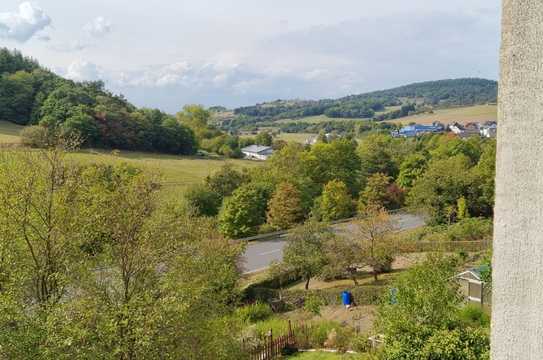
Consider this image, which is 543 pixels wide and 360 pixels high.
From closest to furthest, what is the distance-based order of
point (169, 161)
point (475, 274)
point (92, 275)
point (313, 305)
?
point (92, 275), point (475, 274), point (313, 305), point (169, 161)

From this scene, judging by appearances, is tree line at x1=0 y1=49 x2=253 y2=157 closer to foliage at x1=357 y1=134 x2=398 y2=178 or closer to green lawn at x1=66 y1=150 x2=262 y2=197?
green lawn at x1=66 y1=150 x2=262 y2=197

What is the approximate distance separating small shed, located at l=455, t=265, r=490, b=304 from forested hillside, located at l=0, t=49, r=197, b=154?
5220 cm

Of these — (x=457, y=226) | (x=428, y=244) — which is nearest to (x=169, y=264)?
(x=428, y=244)

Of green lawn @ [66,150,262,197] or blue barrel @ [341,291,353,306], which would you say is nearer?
blue barrel @ [341,291,353,306]

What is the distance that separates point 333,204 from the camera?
4094cm

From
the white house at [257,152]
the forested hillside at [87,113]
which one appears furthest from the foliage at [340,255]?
the white house at [257,152]

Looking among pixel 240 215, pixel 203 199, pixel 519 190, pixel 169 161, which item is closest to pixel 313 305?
pixel 240 215

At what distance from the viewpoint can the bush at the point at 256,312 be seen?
2119 centimetres

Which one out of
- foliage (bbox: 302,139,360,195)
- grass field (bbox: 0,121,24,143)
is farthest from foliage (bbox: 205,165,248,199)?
grass field (bbox: 0,121,24,143)

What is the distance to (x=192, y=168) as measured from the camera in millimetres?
62531

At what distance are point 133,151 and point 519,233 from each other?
68.4 metres

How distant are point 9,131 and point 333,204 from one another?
4888 centimetres

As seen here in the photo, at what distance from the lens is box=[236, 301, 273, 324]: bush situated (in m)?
21.2

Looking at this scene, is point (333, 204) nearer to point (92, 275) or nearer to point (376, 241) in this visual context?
point (376, 241)
